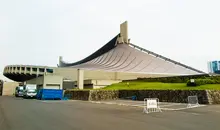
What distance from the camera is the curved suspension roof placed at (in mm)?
71375

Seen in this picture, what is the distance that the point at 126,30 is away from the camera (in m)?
85.1

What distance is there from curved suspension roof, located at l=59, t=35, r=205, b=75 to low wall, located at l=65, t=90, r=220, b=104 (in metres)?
32.2

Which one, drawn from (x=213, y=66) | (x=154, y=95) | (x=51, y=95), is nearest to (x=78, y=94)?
(x=51, y=95)

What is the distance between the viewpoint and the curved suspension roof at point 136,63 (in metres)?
71.4

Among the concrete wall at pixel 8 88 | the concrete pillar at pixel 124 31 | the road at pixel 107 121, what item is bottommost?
the road at pixel 107 121

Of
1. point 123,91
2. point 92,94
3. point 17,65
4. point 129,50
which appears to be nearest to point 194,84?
point 123,91

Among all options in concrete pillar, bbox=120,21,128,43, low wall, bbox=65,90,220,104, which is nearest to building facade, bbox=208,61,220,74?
concrete pillar, bbox=120,21,128,43

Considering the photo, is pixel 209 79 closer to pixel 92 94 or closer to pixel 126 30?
pixel 92 94

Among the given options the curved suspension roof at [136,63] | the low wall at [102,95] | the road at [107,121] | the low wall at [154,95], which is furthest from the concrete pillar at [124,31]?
the road at [107,121]

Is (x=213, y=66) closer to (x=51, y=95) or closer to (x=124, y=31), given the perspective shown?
(x=124, y=31)

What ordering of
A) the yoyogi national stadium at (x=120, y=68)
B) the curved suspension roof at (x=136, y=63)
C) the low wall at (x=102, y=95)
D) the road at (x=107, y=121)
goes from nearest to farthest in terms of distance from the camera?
the road at (x=107, y=121)
the low wall at (x=102, y=95)
the yoyogi national stadium at (x=120, y=68)
the curved suspension roof at (x=136, y=63)

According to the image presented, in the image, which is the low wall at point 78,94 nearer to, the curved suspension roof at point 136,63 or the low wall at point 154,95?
the low wall at point 154,95

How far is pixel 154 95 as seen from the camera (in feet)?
89.7

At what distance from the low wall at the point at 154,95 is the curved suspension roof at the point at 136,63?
3222 cm
